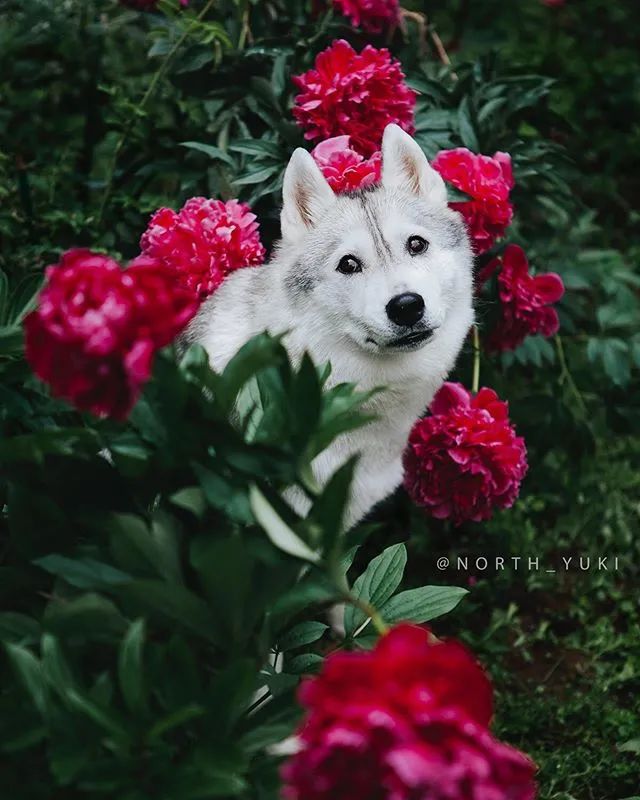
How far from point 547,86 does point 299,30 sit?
688mm

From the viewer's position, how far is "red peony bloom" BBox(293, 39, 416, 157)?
2.28m

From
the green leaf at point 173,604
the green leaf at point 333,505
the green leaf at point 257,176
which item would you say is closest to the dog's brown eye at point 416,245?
the green leaf at point 257,176

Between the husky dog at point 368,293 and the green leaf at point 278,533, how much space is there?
0.80m

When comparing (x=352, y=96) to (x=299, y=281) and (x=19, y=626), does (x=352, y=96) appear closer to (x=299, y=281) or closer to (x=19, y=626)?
(x=299, y=281)

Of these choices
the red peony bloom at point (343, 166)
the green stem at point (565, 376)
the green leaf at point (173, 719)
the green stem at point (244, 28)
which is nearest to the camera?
the green leaf at point (173, 719)

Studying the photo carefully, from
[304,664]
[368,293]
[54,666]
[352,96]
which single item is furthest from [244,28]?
[54,666]

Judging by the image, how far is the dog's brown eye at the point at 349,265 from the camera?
2088 mm

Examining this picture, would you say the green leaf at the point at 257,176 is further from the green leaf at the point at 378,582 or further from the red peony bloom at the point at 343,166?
the green leaf at the point at 378,582

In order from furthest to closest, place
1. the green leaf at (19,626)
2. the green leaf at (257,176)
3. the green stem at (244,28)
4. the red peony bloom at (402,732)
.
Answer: the green stem at (244,28)
the green leaf at (257,176)
the green leaf at (19,626)
the red peony bloom at (402,732)

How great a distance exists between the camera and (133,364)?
1130mm

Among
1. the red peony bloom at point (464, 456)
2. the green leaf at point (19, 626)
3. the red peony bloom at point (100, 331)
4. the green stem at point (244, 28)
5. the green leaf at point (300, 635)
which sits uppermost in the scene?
the red peony bloom at point (100, 331)

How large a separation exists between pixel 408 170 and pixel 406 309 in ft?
1.26

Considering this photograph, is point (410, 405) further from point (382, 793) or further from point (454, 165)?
point (382, 793)

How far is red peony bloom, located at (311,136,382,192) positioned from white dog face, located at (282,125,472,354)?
0.05 m
